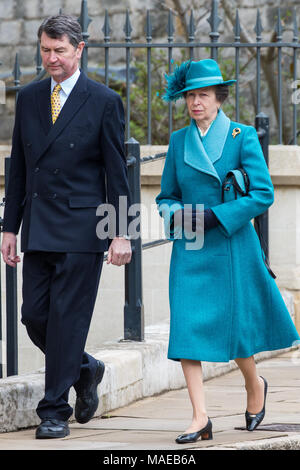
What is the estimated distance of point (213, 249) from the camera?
529 cm

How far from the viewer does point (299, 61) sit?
12.4 metres

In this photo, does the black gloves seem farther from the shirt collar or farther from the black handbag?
the shirt collar

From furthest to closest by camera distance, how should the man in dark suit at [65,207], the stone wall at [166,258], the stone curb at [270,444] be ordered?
the stone wall at [166,258] < the man in dark suit at [65,207] < the stone curb at [270,444]

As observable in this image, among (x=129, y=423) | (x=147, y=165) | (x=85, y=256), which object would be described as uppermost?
(x=147, y=165)

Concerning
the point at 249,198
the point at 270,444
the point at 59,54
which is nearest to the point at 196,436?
the point at 270,444

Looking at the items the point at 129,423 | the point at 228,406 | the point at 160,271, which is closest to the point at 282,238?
the point at 160,271

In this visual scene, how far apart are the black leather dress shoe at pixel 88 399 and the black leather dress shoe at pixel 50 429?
286 mm

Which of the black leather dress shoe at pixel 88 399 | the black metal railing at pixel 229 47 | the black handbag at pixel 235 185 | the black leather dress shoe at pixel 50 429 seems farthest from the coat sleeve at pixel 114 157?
the black metal railing at pixel 229 47

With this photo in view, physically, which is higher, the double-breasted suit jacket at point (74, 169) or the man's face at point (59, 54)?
the man's face at point (59, 54)

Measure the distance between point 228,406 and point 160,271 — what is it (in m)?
2.86

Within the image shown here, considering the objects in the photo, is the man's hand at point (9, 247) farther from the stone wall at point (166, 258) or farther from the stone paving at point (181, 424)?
the stone wall at point (166, 258)

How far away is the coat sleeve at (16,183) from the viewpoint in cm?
551

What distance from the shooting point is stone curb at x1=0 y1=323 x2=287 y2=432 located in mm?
5641

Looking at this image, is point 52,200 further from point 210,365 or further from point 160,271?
point 160,271
